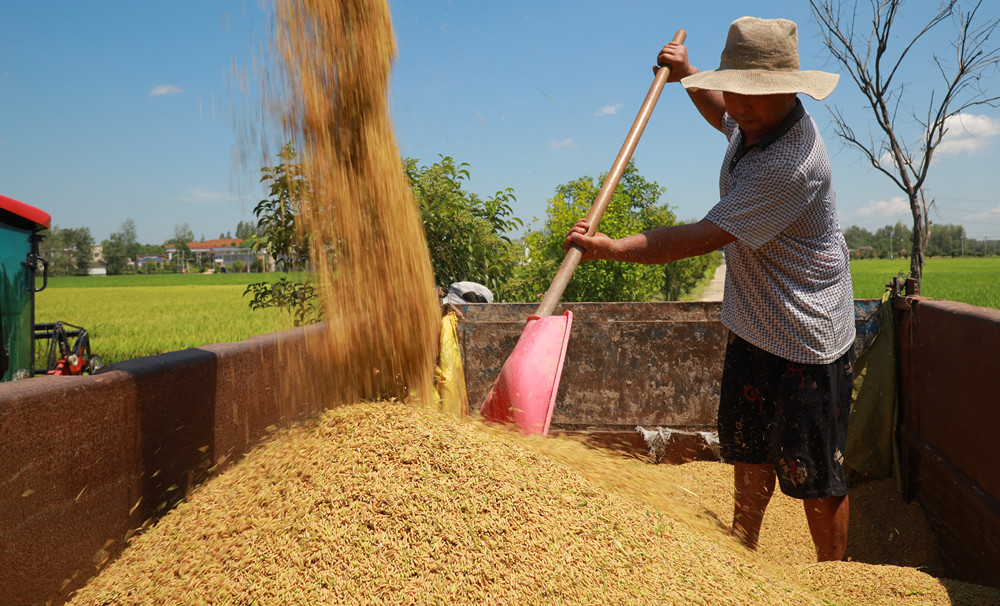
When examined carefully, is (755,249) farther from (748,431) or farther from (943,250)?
(943,250)

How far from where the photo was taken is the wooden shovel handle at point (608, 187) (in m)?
1.97

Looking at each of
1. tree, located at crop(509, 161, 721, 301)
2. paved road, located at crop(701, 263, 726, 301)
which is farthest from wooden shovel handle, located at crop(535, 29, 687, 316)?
paved road, located at crop(701, 263, 726, 301)

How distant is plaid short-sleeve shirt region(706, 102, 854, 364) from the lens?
5.80ft

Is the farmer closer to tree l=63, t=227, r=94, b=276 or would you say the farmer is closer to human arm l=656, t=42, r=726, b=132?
human arm l=656, t=42, r=726, b=132

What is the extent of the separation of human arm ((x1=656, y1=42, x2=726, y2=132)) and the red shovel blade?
1.04 metres

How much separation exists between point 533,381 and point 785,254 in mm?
814

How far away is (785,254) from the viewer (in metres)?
1.85

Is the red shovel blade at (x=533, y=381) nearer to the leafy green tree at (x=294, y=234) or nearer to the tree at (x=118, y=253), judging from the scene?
the leafy green tree at (x=294, y=234)

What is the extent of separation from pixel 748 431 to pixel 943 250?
306ft

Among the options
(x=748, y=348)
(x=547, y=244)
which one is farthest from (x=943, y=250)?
(x=748, y=348)

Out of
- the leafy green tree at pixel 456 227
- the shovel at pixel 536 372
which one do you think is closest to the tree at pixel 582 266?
the leafy green tree at pixel 456 227

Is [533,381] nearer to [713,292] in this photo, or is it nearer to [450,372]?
[450,372]

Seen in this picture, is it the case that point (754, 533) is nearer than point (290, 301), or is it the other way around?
point (754, 533)

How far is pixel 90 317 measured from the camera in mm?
16312
